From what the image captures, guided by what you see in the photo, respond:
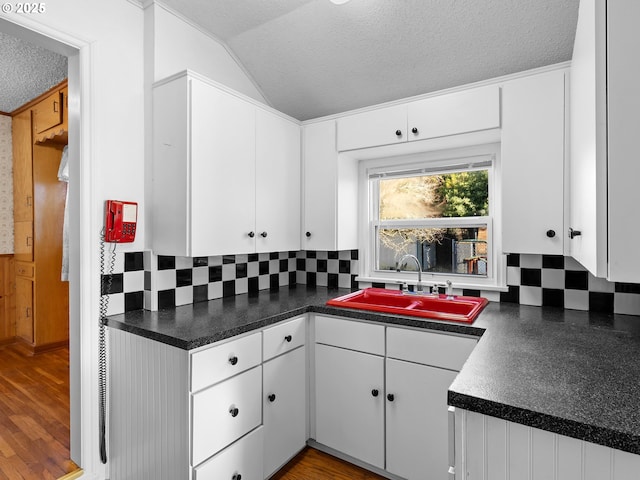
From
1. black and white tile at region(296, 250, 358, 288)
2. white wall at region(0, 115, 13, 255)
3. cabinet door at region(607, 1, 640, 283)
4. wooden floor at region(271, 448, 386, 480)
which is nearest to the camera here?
cabinet door at region(607, 1, 640, 283)

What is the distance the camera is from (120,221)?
Answer: 1.80 meters

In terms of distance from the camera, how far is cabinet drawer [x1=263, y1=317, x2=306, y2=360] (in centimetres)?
181

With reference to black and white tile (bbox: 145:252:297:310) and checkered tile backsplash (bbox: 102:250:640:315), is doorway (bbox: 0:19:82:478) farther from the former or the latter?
black and white tile (bbox: 145:252:297:310)

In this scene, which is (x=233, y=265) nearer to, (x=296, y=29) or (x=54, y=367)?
(x=296, y=29)

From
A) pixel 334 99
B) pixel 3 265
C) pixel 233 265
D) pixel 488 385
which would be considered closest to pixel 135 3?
pixel 334 99

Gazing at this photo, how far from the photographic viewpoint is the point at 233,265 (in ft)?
7.91

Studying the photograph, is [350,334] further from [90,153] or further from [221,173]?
[90,153]

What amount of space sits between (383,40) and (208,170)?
4.05ft

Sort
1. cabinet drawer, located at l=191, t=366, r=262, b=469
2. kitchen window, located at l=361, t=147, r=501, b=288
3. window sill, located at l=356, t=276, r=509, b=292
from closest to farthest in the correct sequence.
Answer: cabinet drawer, located at l=191, t=366, r=262, b=469 → window sill, located at l=356, t=276, r=509, b=292 → kitchen window, located at l=361, t=147, r=501, b=288

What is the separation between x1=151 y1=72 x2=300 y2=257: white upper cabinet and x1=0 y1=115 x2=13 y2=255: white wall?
117 inches

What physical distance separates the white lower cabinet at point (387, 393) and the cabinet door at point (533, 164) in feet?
2.15

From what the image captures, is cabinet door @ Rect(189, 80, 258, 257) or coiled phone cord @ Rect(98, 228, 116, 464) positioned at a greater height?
cabinet door @ Rect(189, 80, 258, 257)

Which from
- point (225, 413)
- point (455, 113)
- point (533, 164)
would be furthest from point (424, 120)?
point (225, 413)

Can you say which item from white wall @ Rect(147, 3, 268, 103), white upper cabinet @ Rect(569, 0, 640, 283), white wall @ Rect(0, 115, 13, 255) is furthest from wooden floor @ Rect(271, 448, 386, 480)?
white wall @ Rect(0, 115, 13, 255)
